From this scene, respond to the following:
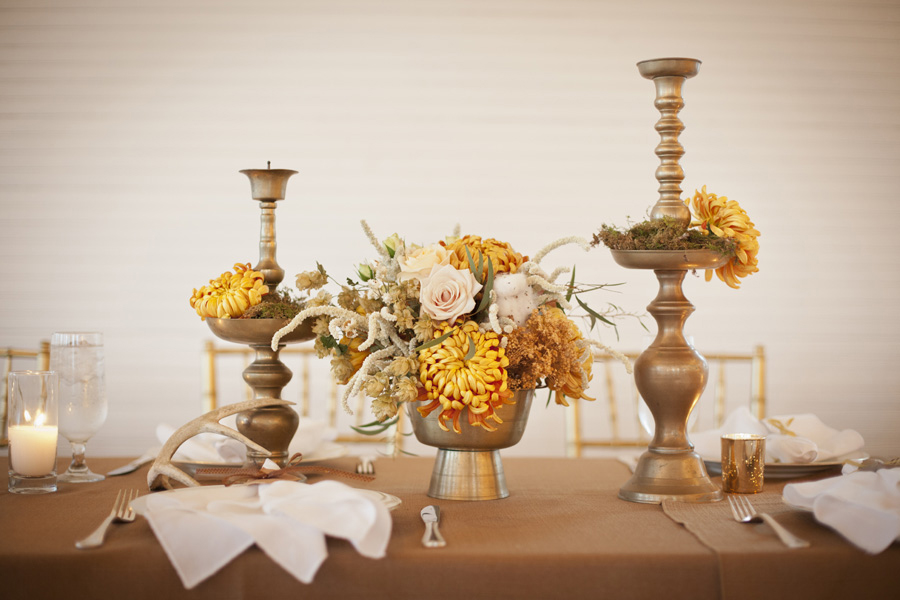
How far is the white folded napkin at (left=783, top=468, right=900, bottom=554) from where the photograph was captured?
39.3 inches

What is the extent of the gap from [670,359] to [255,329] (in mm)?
682

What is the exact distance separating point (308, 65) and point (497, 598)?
3154 mm

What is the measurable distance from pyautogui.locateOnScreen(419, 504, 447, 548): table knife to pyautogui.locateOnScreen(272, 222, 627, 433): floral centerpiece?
4.8 inches

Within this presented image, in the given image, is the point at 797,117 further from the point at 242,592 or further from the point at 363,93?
the point at 242,592

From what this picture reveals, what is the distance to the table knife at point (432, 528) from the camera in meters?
1.01

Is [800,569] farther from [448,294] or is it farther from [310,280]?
[310,280]

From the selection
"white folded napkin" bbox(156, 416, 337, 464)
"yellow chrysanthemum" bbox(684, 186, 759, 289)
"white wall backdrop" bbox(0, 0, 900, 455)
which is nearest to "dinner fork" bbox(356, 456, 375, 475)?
"white folded napkin" bbox(156, 416, 337, 464)

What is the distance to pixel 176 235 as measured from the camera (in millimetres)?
3707

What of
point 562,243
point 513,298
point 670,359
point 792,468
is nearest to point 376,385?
point 513,298

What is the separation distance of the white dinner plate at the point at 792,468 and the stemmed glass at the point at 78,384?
1.08m

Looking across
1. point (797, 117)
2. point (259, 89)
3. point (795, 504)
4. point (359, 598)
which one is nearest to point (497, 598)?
point (359, 598)

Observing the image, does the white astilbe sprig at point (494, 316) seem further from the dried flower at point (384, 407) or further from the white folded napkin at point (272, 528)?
the white folded napkin at point (272, 528)

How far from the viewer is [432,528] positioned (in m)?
1.09

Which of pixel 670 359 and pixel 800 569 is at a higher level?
pixel 670 359
